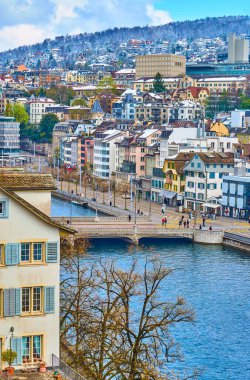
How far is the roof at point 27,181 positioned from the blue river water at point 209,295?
14446 mm

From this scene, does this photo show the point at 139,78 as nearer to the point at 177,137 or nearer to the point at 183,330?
the point at 177,137

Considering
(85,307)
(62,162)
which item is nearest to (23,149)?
(62,162)

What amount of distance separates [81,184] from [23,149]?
43.4m

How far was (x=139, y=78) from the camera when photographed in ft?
603

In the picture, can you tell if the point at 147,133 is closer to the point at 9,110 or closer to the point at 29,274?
the point at 9,110

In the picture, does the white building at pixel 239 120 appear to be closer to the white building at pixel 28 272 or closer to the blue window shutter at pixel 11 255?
the white building at pixel 28 272

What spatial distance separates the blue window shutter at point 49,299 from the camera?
64.8 feet

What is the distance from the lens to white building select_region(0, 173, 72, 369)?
19.5 metres

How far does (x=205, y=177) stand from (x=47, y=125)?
217 ft

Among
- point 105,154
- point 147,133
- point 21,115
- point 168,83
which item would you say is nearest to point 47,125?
point 21,115

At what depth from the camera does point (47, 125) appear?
14288 centimetres

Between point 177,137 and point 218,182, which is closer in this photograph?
point 218,182

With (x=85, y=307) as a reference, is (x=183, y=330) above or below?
below

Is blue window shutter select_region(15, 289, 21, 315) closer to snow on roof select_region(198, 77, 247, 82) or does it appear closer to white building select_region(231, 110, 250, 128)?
white building select_region(231, 110, 250, 128)
